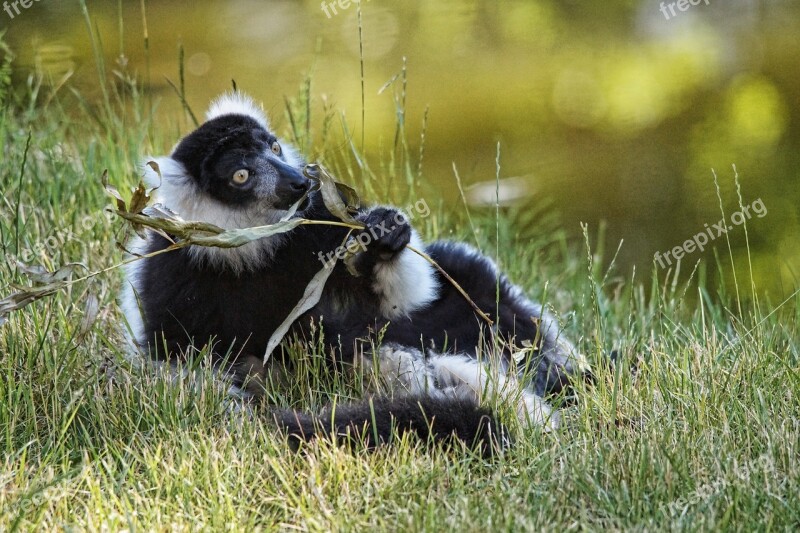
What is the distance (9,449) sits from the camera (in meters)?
3.12

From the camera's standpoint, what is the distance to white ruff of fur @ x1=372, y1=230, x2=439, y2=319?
3.96 metres

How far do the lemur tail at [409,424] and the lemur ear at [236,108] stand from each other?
1.65 meters

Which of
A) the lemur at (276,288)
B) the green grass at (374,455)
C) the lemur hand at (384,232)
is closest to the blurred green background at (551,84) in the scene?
the lemur at (276,288)

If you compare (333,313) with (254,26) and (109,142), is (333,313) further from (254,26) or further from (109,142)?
(254,26)

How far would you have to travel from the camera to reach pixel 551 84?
1184cm

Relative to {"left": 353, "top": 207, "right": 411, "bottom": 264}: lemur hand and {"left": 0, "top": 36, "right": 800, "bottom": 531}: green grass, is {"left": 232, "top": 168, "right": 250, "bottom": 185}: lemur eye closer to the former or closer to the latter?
{"left": 353, "top": 207, "right": 411, "bottom": 264}: lemur hand

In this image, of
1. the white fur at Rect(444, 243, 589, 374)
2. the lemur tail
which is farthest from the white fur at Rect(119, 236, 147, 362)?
the white fur at Rect(444, 243, 589, 374)

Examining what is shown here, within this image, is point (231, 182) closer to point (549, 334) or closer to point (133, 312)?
point (133, 312)

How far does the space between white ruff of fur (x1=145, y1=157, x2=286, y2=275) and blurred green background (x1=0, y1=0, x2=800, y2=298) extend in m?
2.79

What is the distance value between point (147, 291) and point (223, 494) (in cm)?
139

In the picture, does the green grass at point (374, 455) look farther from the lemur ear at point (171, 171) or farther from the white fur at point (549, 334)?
the lemur ear at point (171, 171)

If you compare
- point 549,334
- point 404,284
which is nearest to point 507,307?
point 549,334

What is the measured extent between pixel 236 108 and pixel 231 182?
1.78 feet

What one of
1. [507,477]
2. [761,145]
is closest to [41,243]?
[507,477]
